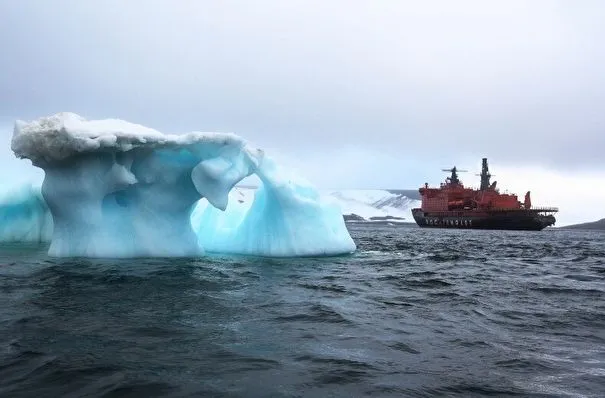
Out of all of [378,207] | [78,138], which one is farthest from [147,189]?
[378,207]

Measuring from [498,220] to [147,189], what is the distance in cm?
5640

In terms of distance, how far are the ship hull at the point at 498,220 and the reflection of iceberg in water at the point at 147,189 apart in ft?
169

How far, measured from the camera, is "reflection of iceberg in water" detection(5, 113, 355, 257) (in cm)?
1203

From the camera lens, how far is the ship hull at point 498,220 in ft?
200

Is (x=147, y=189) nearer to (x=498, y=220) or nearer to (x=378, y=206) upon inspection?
(x=498, y=220)

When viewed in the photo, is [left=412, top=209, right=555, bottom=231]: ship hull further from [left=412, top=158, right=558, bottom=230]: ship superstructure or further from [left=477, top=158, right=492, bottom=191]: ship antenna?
[left=477, top=158, right=492, bottom=191]: ship antenna

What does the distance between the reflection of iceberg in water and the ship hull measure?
51.7 metres

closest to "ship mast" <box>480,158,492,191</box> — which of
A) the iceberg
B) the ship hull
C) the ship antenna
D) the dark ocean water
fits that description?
the ship antenna

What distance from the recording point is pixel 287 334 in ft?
20.5

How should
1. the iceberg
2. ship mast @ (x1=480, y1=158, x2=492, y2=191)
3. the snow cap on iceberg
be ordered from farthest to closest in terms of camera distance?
ship mast @ (x1=480, y1=158, x2=492, y2=191), the iceberg, the snow cap on iceberg

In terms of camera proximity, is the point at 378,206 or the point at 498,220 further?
the point at 378,206

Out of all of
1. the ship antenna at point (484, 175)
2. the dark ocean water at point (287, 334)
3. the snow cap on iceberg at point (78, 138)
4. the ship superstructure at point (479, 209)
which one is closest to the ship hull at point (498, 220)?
the ship superstructure at point (479, 209)

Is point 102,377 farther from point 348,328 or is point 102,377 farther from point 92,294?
point 92,294

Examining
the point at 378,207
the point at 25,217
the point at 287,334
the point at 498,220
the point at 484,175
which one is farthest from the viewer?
the point at 378,207
